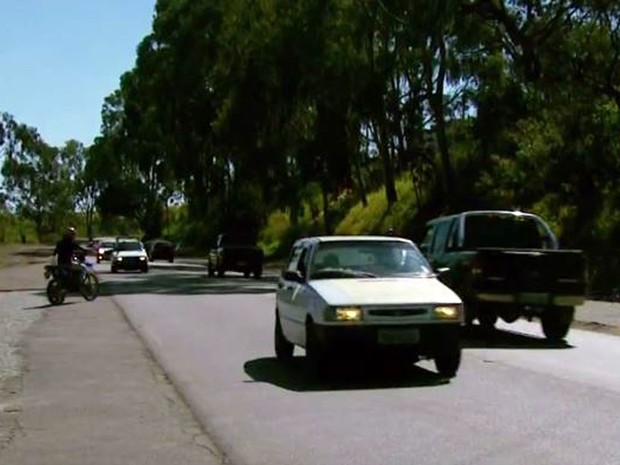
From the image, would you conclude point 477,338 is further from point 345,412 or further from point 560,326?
point 345,412

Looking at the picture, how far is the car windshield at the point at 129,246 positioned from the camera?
175 ft

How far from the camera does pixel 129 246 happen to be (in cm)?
5375

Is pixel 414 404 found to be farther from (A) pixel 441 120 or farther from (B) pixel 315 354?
(A) pixel 441 120

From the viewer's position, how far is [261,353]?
16.5 meters

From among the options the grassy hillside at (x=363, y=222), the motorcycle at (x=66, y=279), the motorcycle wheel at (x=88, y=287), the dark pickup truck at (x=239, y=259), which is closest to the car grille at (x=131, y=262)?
the dark pickup truck at (x=239, y=259)

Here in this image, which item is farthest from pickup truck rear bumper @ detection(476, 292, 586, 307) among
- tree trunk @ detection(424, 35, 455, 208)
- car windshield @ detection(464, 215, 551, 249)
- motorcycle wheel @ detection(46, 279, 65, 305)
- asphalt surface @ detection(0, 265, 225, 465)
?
tree trunk @ detection(424, 35, 455, 208)

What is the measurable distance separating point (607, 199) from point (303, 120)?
56.4 feet

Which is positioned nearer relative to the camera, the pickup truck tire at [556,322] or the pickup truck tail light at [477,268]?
the pickup truck tail light at [477,268]

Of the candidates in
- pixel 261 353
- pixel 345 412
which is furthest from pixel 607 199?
pixel 345 412

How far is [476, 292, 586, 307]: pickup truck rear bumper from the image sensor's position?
17.8m

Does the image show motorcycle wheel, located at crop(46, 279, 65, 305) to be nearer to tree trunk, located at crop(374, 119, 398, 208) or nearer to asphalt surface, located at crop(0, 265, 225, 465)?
asphalt surface, located at crop(0, 265, 225, 465)

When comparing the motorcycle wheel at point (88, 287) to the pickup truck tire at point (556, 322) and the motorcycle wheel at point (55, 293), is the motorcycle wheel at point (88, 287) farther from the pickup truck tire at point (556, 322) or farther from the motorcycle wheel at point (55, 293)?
the pickup truck tire at point (556, 322)

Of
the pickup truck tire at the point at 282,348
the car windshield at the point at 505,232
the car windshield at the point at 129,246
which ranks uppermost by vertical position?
the car windshield at the point at 505,232

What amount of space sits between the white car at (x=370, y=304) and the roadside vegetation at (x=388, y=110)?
64.5 feet
